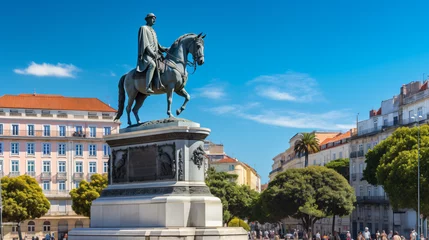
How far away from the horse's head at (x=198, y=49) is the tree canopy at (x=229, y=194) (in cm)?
5280

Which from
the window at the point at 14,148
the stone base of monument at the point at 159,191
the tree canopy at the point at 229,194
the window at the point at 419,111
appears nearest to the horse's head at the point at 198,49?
the stone base of monument at the point at 159,191

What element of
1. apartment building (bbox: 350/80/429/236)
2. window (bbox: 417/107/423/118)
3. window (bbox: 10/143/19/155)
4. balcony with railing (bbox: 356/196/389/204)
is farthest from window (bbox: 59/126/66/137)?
window (bbox: 417/107/423/118)

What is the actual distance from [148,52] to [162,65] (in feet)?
2.03

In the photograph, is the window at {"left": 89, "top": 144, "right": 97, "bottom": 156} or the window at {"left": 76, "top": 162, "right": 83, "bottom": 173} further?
the window at {"left": 89, "top": 144, "right": 97, "bottom": 156}

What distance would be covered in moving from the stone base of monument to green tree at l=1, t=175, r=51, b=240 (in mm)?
53008

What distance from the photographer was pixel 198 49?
2417 cm

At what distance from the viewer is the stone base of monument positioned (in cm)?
2205

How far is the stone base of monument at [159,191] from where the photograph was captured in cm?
2205

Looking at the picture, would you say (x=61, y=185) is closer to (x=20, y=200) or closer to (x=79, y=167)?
(x=79, y=167)

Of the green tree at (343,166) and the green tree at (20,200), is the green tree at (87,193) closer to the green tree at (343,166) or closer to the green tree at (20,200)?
the green tree at (20,200)

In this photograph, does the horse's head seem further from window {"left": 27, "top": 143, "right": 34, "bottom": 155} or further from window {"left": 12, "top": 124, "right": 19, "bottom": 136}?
window {"left": 27, "top": 143, "right": 34, "bottom": 155}

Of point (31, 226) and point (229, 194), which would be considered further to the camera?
point (31, 226)

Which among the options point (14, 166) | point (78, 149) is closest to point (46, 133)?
point (78, 149)

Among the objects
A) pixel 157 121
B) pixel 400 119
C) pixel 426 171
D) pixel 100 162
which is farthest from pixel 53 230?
pixel 157 121
